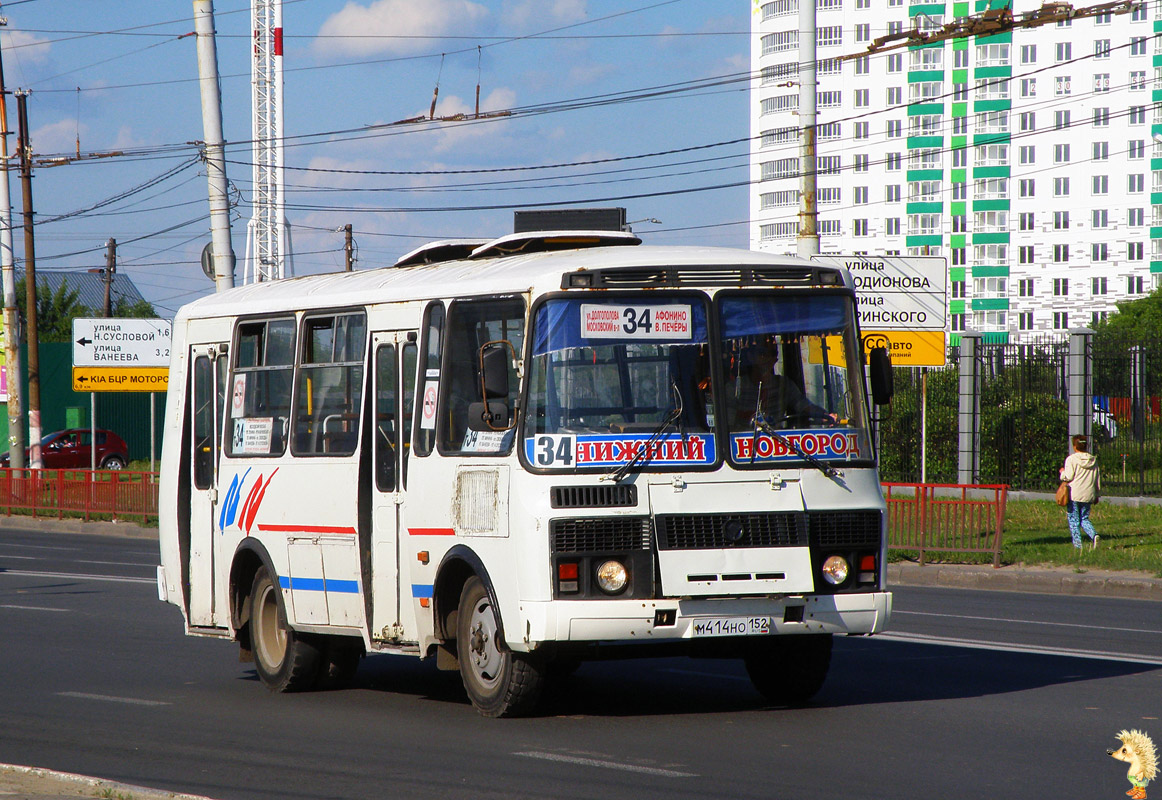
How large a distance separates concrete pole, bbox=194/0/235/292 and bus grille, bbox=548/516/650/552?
47.5ft

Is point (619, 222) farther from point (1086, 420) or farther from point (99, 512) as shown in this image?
point (99, 512)

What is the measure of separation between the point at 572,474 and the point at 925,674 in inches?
146

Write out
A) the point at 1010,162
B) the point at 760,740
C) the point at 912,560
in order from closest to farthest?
the point at 760,740 < the point at 912,560 < the point at 1010,162

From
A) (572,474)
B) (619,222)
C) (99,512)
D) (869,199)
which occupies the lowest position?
(99,512)

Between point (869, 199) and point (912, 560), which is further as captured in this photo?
point (869, 199)

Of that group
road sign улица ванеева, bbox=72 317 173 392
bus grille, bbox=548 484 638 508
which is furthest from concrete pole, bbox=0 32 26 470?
bus grille, bbox=548 484 638 508

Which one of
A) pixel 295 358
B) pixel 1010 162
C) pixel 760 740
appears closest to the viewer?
pixel 760 740

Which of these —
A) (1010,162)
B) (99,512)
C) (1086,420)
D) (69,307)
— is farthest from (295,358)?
(1010,162)

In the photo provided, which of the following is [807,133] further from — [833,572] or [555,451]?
[555,451]

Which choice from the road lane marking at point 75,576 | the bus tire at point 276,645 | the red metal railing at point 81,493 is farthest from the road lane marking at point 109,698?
the red metal railing at point 81,493

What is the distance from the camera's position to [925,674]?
11086 mm

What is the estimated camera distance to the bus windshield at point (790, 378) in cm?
908

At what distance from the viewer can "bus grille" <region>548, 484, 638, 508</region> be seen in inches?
341

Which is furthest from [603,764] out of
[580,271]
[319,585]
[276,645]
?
[276,645]
